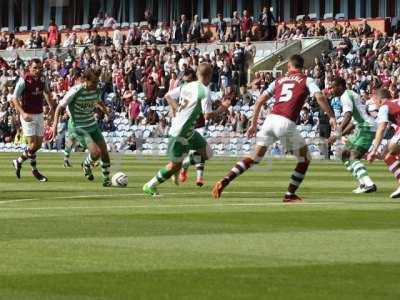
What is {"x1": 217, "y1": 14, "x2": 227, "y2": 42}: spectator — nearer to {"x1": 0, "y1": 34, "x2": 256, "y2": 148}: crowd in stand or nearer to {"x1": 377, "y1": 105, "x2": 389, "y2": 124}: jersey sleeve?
{"x1": 0, "y1": 34, "x2": 256, "y2": 148}: crowd in stand

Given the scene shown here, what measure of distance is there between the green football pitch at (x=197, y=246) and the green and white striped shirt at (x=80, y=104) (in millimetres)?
3499

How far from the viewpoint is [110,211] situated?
58.1 ft

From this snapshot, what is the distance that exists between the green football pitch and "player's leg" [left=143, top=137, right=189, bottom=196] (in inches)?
12.6

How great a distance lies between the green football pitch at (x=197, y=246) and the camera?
33.6 feet

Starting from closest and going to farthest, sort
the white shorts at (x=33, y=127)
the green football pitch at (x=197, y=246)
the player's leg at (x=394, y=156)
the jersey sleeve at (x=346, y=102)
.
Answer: the green football pitch at (x=197, y=246)
the player's leg at (x=394, y=156)
the jersey sleeve at (x=346, y=102)
the white shorts at (x=33, y=127)

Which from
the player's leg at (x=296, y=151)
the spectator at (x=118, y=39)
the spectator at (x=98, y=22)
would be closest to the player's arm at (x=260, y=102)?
the player's leg at (x=296, y=151)

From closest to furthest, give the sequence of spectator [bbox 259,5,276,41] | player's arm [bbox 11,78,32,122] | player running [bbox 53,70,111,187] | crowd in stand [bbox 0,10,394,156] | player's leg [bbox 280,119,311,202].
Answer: player's leg [bbox 280,119,311,202] → player running [bbox 53,70,111,187] → player's arm [bbox 11,78,32,122] → crowd in stand [bbox 0,10,394,156] → spectator [bbox 259,5,276,41]

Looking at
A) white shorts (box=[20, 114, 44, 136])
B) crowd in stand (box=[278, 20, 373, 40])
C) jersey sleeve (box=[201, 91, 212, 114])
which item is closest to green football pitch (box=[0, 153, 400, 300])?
jersey sleeve (box=[201, 91, 212, 114])

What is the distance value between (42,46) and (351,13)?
17.3 metres

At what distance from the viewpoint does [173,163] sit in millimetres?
20766

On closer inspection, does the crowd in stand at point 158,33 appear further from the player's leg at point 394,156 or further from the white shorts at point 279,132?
the white shorts at point 279,132

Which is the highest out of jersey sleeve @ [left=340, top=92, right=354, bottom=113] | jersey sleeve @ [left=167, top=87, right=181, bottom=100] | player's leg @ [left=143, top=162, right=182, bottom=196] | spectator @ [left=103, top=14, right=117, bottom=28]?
spectator @ [left=103, top=14, right=117, bottom=28]

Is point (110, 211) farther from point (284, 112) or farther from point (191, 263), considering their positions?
point (191, 263)

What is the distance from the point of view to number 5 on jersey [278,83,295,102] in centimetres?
2012
